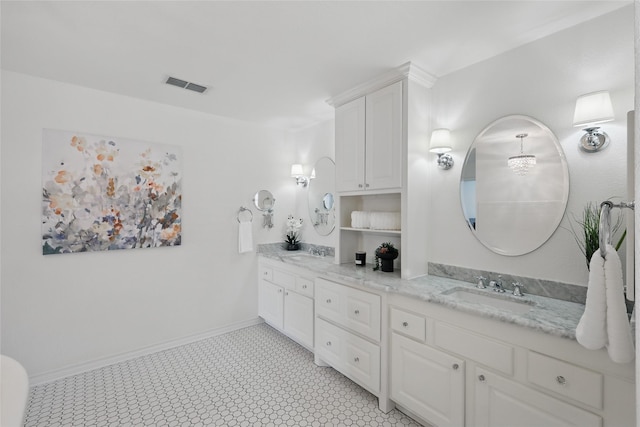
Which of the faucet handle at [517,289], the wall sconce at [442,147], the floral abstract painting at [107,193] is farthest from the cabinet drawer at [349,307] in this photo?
the floral abstract painting at [107,193]

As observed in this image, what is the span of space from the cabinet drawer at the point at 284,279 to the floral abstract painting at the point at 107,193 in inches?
43.1

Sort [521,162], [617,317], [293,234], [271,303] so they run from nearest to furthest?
1. [617,317]
2. [521,162]
3. [271,303]
4. [293,234]

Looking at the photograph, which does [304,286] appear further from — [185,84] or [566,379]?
[185,84]

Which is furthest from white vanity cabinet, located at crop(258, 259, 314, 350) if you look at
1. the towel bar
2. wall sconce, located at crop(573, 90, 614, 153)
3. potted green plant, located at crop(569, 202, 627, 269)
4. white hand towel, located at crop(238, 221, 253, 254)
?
wall sconce, located at crop(573, 90, 614, 153)

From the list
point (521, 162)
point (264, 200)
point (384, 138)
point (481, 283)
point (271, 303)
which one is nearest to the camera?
point (521, 162)

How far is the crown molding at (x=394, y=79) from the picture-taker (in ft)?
7.52

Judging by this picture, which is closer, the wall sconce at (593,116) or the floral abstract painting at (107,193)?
the wall sconce at (593,116)

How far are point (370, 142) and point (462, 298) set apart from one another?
1406mm

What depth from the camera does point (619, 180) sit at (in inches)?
64.5

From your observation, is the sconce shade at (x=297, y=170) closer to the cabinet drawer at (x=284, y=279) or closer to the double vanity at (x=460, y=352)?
the cabinet drawer at (x=284, y=279)

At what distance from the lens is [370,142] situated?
2.59 m

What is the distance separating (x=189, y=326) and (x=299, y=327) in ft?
4.04

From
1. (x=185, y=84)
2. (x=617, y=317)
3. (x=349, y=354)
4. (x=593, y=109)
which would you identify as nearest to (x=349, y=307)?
(x=349, y=354)

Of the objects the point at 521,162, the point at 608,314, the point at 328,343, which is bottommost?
the point at 328,343
